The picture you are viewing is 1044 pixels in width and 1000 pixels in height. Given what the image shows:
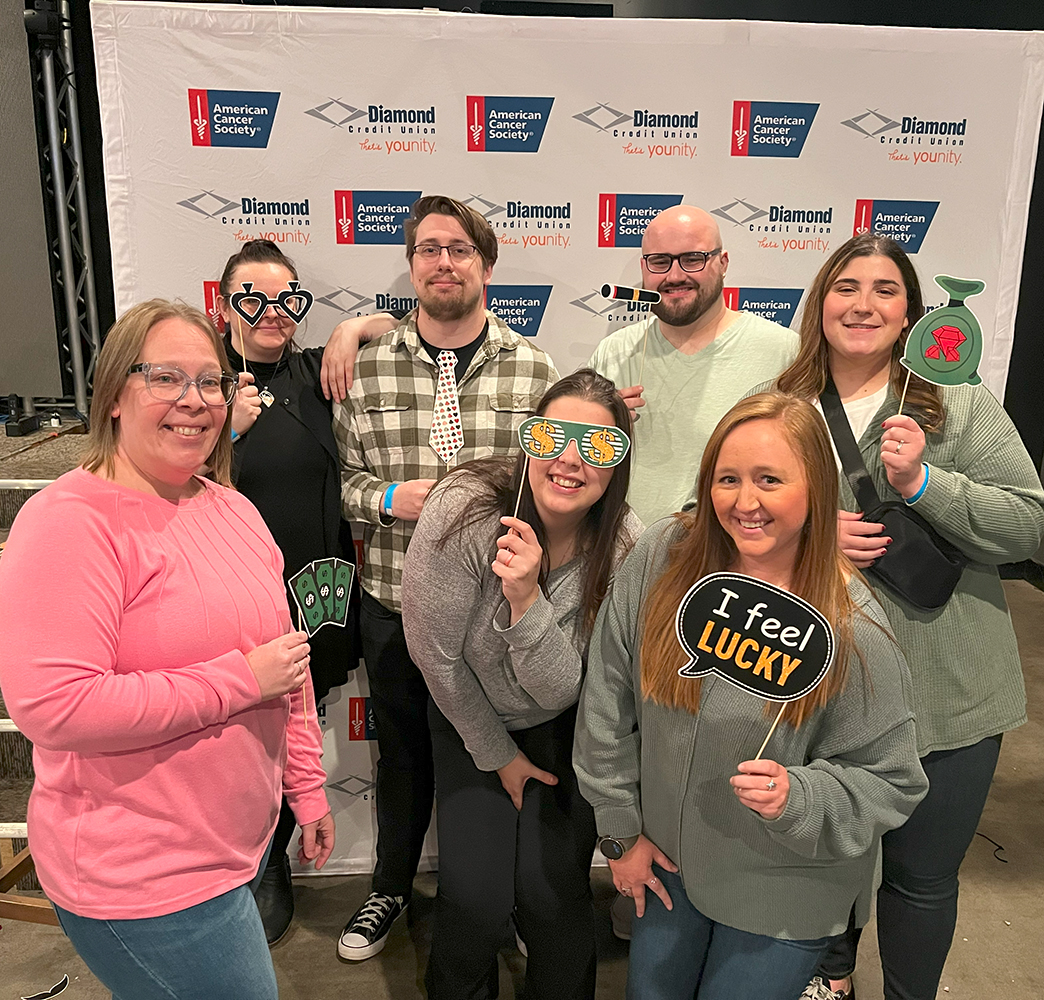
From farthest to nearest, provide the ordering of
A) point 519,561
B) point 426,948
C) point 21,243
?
point 21,243, point 426,948, point 519,561

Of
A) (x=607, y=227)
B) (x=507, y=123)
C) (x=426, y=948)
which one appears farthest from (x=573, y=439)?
(x=426, y=948)

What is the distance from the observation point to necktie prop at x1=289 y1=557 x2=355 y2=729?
66.0 inches

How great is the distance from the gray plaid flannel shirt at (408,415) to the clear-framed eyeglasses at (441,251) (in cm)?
20

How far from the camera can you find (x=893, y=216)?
9.04ft

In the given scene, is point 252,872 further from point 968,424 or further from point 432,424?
point 968,424

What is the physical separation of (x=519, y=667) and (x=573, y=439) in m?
0.47

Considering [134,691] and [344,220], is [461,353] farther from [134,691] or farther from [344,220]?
[134,691]

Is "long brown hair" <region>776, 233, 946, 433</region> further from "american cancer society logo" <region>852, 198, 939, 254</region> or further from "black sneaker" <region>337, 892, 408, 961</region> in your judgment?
"black sneaker" <region>337, 892, 408, 961</region>

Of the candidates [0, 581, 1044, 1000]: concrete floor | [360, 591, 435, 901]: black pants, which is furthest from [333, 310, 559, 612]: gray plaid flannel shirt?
[0, 581, 1044, 1000]: concrete floor

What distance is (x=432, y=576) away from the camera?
5.69 ft

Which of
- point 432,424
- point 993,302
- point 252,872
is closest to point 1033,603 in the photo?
point 993,302

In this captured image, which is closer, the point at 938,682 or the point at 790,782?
the point at 790,782

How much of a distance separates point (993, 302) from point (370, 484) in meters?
2.18

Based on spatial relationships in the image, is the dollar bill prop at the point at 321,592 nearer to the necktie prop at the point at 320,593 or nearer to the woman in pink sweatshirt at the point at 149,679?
the necktie prop at the point at 320,593
